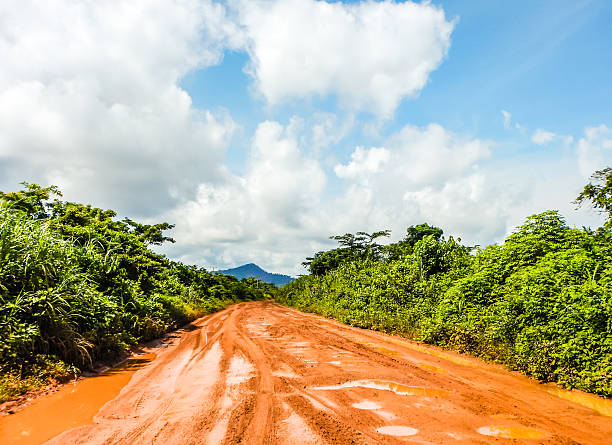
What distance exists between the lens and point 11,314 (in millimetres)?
5793

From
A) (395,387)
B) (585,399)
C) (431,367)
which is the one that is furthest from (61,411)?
(585,399)

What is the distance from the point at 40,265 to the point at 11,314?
1228 millimetres

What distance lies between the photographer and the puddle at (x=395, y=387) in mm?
5375

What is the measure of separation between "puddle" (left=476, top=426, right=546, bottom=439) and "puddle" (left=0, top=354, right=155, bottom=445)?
17.3ft

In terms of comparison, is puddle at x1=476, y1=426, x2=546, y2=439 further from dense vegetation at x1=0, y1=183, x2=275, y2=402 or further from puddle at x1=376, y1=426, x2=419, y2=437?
dense vegetation at x1=0, y1=183, x2=275, y2=402

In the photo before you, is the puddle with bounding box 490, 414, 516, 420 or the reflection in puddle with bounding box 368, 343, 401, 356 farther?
the reflection in puddle with bounding box 368, 343, 401, 356

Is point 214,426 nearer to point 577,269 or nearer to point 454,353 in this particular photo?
point 454,353

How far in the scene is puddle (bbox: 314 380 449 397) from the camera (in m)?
5.38

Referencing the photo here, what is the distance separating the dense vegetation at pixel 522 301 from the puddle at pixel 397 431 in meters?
3.79

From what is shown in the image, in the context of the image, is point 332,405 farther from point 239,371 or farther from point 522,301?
point 522,301

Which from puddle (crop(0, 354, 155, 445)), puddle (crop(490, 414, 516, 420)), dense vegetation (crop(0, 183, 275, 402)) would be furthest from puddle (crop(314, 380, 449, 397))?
dense vegetation (crop(0, 183, 275, 402))

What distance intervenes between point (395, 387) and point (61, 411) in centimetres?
→ 529

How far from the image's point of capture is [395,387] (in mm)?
5633

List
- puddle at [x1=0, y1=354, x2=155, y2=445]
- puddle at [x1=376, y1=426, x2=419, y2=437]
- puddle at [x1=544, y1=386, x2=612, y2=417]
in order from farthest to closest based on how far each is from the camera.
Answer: puddle at [x1=544, y1=386, x2=612, y2=417]
puddle at [x1=0, y1=354, x2=155, y2=445]
puddle at [x1=376, y1=426, x2=419, y2=437]
